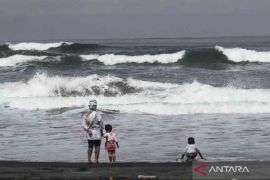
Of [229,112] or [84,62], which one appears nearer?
[229,112]

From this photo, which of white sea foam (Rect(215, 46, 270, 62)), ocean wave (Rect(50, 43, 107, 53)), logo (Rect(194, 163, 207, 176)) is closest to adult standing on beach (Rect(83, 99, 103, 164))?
logo (Rect(194, 163, 207, 176))

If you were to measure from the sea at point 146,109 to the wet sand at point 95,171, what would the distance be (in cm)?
161

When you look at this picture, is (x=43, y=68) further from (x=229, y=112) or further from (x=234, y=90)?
(x=229, y=112)

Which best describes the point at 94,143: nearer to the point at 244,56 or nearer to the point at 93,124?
the point at 93,124

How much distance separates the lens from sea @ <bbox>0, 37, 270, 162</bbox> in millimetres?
14109

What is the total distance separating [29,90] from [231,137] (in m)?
16.1

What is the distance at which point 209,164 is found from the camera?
37.2 ft

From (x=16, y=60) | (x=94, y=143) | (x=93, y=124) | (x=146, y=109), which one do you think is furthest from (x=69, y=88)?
(x=16, y=60)

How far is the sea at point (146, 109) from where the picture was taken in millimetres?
14109

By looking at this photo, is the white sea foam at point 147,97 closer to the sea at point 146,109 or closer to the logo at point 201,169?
the sea at point 146,109

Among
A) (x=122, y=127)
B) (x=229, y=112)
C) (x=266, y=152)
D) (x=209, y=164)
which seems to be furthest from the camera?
(x=229, y=112)

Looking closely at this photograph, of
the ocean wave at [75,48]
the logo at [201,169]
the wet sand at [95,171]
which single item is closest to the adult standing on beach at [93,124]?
the wet sand at [95,171]

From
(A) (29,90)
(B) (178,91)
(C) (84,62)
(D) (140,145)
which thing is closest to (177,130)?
(D) (140,145)

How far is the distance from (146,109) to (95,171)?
1138cm
